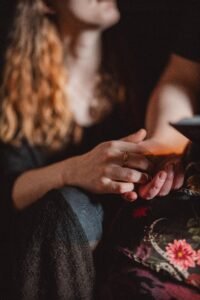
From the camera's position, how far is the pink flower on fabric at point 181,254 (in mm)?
643

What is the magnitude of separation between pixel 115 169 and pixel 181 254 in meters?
0.18

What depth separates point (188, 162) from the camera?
28.4 inches

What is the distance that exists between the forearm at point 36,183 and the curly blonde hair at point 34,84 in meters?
0.19

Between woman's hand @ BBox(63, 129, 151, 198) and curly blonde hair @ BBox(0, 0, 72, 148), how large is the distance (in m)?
0.35

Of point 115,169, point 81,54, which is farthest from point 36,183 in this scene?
point 81,54

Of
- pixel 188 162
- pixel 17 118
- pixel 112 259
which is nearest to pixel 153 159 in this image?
pixel 188 162

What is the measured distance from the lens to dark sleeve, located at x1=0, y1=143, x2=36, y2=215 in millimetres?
999

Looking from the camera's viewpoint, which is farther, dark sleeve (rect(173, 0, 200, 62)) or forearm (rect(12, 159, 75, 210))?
dark sleeve (rect(173, 0, 200, 62))

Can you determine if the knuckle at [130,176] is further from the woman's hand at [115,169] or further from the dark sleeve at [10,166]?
the dark sleeve at [10,166]

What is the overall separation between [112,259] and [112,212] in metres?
0.13

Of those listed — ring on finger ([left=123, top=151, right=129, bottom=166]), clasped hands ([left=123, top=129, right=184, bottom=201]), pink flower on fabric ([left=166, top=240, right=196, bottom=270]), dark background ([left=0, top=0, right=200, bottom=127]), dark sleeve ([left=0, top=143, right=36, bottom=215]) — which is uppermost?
dark background ([left=0, top=0, right=200, bottom=127])

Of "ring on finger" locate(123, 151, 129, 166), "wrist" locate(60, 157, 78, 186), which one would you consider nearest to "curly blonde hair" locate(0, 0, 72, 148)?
"wrist" locate(60, 157, 78, 186)

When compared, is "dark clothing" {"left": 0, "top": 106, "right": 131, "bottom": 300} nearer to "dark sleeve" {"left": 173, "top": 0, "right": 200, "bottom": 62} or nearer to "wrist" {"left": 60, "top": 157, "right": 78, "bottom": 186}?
"wrist" {"left": 60, "top": 157, "right": 78, "bottom": 186}

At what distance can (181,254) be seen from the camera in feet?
2.12
